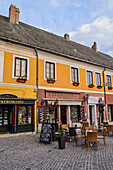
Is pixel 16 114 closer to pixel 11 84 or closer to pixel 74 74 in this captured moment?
pixel 11 84

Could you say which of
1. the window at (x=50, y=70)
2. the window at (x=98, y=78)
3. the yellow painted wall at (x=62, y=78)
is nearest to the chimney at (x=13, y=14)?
the yellow painted wall at (x=62, y=78)

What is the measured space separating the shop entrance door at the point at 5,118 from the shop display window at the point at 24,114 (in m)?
0.70

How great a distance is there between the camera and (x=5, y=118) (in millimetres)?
10359

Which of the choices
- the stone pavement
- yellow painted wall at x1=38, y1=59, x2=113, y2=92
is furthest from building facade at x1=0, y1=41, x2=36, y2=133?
the stone pavement

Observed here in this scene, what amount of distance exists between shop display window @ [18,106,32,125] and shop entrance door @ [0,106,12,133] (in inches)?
27.6

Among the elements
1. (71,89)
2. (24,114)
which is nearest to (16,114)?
(24,114)

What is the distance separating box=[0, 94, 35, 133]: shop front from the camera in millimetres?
9914

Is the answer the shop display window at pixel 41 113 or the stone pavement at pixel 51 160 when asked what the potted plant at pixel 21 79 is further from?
the stone pavement at pixel 51 160

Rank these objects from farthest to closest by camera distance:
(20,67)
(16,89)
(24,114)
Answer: (20,67) → (24,114) → (16,89)

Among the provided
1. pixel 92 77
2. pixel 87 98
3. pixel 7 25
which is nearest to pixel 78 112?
pixel 87 98

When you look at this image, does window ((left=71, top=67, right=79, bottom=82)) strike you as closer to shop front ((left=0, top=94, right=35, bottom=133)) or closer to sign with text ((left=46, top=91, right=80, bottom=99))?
sign with text ((left=46, top=91, right=80, bottom=99))

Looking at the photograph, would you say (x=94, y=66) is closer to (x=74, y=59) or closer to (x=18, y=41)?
(x=74, y=59)

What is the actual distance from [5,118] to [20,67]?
393 cm

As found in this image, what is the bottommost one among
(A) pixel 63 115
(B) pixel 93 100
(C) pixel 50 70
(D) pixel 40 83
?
(A) pixel 63 115
